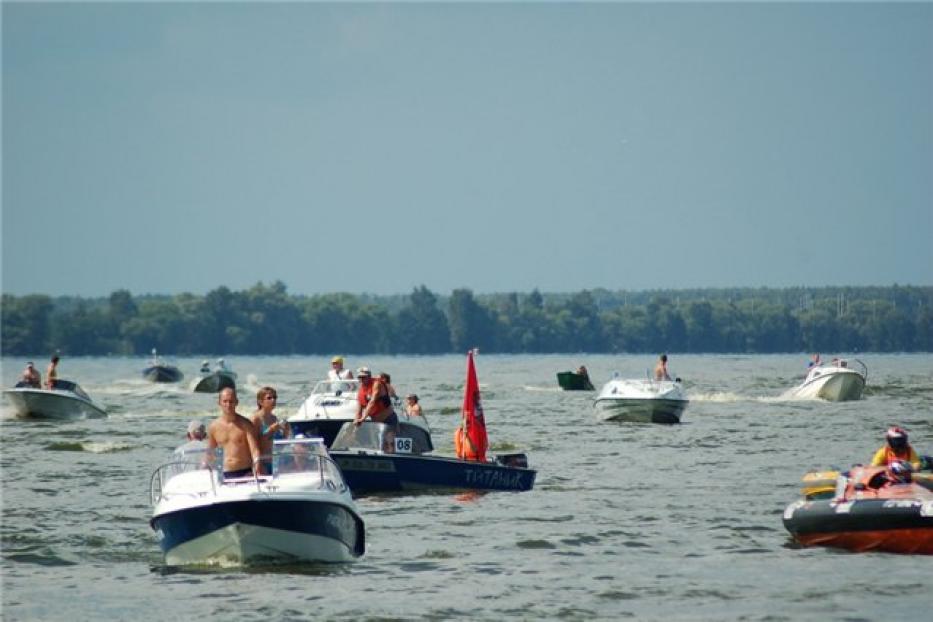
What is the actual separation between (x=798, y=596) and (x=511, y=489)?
11790mm

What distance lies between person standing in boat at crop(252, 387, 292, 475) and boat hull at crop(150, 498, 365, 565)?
2.19ft

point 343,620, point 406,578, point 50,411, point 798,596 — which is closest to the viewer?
point 343,620

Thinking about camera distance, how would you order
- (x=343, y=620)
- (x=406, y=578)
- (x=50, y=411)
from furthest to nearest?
(x=50, y=411) → (x=406, y=578) → (x=343, y=620)

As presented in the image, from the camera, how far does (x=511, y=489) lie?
3281cm

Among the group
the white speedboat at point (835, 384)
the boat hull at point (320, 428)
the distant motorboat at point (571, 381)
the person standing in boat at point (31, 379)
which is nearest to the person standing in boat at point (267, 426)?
the boat hull at point (320, 428)

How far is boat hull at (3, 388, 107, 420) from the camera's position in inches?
2244

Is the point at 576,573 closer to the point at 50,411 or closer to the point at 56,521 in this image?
the point at 56,521

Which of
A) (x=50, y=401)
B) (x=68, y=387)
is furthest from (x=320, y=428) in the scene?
(x=68, y=387)

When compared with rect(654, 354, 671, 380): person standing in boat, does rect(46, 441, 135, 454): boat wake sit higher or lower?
lower

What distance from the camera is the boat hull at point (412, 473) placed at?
30891mm

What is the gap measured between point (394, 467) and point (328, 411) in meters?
6.86

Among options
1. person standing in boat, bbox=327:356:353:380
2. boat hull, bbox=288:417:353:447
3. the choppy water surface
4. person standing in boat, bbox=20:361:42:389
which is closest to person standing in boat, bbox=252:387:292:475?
the choppy water surface

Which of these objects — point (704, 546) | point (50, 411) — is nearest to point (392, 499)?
point (704, 546)

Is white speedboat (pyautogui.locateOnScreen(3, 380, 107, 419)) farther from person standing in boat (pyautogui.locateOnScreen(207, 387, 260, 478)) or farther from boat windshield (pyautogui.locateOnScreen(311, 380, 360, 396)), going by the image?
person standing in boat (pyautogui.locateOnScreen(207, 387, 260, 478))
